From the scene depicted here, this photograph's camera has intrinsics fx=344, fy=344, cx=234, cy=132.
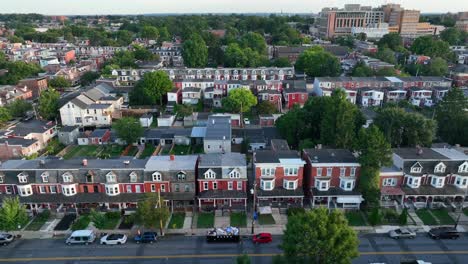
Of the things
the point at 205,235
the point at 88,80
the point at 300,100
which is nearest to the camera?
the point at 205,235

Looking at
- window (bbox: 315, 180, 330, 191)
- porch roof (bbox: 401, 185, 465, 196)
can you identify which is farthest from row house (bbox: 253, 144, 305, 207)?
porch roof (bbox: 401, 185, 465, 196)

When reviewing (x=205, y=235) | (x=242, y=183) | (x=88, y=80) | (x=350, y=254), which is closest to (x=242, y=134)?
(x=242, y=183)

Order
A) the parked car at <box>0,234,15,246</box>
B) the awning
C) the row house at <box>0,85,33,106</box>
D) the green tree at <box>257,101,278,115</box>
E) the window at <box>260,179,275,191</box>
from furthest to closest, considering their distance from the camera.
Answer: the row house at <box>0,85,33,106</box>
the green tree at <box>257,101,278,115</box>
the window at <box>260,179,275,191</box>
the awning
the parked car at <box>0,234,15,246</box>

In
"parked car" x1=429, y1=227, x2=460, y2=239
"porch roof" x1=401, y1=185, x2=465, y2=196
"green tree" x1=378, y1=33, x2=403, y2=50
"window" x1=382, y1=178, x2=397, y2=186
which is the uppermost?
"green tree" x1=378, y1=33, x2=403, y2=50

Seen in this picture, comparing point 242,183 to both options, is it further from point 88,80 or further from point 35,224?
point 88,80

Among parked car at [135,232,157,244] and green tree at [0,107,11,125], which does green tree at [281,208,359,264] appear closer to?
parked car at [135,232,157,244]

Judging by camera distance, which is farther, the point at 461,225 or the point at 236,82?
the point at 236,82
